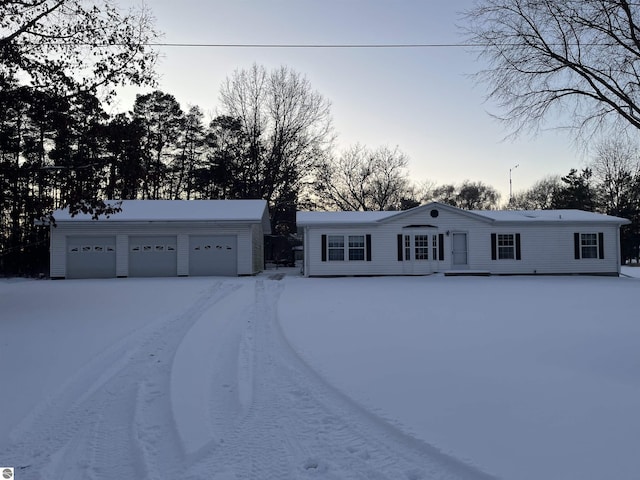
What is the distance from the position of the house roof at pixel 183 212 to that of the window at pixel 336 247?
3728 millimetres

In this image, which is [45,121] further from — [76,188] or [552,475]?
[552,475]

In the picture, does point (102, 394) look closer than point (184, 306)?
Yes

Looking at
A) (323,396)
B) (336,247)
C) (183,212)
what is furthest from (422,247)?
(323,396)

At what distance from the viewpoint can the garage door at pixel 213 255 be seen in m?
21.5

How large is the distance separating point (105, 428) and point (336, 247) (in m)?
18.1

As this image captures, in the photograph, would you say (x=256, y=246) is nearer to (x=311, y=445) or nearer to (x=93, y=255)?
(x=93, y=255)

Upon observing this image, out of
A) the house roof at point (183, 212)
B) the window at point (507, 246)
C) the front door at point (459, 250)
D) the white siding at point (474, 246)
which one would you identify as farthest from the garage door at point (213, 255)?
the window at point (507, 246)

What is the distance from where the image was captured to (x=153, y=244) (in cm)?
2145

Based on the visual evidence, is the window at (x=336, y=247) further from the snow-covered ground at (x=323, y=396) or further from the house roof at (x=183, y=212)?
the snow-covered ground at (x=323, y=396)

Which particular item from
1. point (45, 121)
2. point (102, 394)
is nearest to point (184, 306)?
point (45, 121)

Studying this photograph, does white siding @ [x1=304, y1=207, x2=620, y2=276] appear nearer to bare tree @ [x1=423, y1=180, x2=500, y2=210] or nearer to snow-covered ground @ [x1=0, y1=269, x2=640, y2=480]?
snow-covered ground @ [x1=0, y1=269, x2=640, y2=480]

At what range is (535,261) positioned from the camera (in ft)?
72.2

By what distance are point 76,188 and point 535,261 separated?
812 inches

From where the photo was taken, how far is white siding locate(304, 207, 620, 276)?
70.4ft
